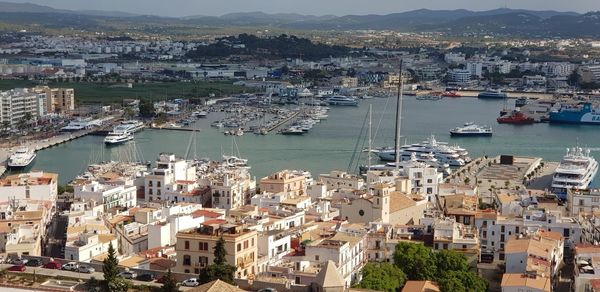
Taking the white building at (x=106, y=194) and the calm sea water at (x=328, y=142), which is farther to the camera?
the calm sea water at (x=328, y=142)

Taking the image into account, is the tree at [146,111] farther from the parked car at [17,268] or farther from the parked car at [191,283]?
the parked car at [191,283]

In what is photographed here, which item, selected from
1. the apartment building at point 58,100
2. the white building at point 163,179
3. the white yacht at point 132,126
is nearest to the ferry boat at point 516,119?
the white yacht at point 132,126

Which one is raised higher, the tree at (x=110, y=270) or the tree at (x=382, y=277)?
the tree at (x=110, y=270)

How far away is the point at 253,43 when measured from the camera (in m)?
36.4

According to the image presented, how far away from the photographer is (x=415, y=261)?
217 inches

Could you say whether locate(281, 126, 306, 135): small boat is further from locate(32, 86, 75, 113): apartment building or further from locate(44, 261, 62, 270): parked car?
locate(44, 261, 62, 270): parked car

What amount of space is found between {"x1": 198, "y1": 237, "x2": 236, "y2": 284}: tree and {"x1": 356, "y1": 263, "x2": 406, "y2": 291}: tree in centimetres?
77

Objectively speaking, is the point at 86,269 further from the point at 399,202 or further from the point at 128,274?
the point at 399,202

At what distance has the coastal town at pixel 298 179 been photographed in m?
5.23

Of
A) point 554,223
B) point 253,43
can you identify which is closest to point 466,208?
point 554,223

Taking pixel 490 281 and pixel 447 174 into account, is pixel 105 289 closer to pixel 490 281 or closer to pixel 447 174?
pixel 490 281

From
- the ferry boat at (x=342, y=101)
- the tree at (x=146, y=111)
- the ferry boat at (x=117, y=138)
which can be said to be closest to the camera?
the ferry boat at (x=117, y=138)

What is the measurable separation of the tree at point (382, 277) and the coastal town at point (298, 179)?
0.05 feet

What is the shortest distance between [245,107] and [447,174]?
8630mm
